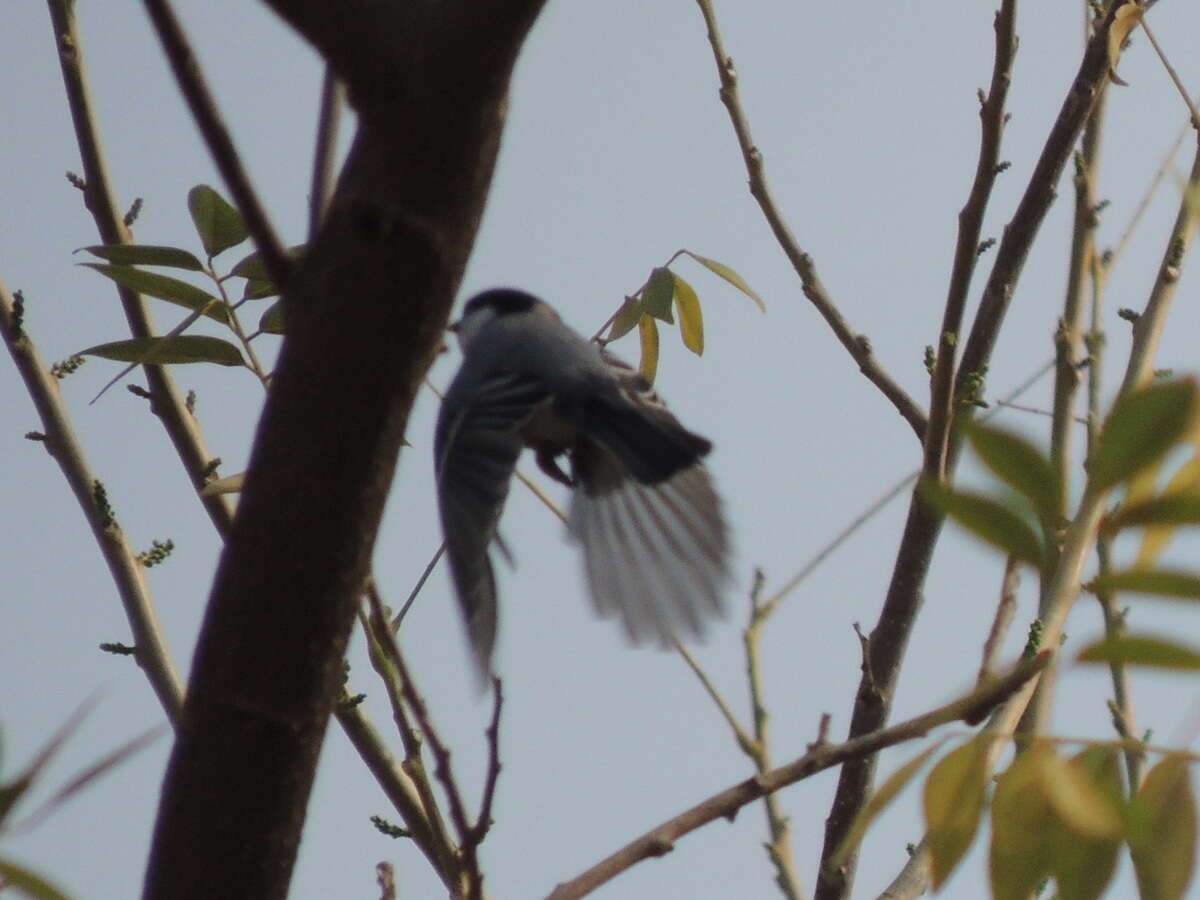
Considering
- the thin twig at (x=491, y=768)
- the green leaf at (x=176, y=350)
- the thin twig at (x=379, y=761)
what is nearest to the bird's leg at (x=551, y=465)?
the thin twig at (x=379, y=761)

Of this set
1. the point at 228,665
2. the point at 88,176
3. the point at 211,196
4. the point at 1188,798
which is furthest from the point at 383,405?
the point at 88,176

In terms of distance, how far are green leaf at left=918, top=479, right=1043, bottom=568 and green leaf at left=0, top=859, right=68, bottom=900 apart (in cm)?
37

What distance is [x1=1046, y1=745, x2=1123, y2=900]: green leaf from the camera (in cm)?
72

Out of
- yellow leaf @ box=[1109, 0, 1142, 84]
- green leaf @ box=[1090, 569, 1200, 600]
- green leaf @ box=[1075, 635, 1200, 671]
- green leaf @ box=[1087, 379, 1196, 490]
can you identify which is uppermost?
yellow leaf @ box=[1109, 0, 1142, 84]

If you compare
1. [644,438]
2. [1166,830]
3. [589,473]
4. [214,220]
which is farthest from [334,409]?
[589,473]

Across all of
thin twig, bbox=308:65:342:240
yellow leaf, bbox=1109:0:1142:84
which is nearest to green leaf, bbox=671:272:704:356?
yellow leaf, bbox=1109:0:1142:84

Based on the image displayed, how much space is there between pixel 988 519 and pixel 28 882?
1.30 ft

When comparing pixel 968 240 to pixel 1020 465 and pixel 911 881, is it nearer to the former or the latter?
pixel 911 881

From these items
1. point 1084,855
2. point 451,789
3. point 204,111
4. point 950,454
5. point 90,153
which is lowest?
point 1084,855

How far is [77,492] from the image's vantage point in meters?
1.70

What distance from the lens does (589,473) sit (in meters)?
2.04

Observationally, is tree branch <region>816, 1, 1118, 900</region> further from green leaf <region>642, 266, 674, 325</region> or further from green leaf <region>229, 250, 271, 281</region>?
green leaf <region>229, 250, 271, 281</region>

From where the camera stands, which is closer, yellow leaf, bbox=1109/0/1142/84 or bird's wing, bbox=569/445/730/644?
yellow leaf, bbox=1109/0/1142/84

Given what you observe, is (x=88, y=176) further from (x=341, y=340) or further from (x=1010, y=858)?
(x=1010, y=858)
